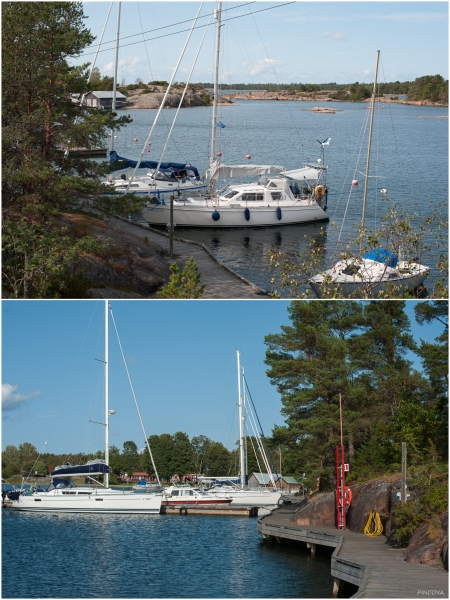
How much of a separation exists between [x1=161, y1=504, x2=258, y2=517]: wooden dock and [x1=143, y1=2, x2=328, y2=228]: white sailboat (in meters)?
12.4

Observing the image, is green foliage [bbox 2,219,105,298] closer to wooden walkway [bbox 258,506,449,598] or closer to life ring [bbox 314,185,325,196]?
wooden walkway [bbox 258,506,449,598]

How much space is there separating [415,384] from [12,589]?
1160 cm

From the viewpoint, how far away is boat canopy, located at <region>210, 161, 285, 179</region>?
115 ft

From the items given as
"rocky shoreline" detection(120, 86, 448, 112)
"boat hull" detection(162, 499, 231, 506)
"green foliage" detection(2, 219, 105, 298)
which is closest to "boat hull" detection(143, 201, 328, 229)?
"boat hull" detection(162, 499, 231, 506)

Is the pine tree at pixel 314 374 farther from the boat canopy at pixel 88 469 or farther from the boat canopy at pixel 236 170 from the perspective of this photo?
the boat canopy at pixel 236 170

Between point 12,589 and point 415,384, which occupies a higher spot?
point 415,384

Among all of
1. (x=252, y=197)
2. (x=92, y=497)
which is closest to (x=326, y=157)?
(x=252, y=197)

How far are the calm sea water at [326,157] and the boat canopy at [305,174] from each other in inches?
71.8

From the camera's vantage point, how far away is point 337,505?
18.0 m

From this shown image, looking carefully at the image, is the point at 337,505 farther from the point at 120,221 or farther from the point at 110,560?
the point at 120,221

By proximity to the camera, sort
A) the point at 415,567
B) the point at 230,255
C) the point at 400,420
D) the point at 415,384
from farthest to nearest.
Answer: the point at 230,255
the point at 415,384
the point at 400,420
the point at 415,567

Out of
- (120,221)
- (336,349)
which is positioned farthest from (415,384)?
(120,221)

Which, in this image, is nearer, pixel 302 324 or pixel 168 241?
pixel 302 324

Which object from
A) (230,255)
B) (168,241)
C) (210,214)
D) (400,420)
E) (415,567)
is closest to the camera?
(415,567)
